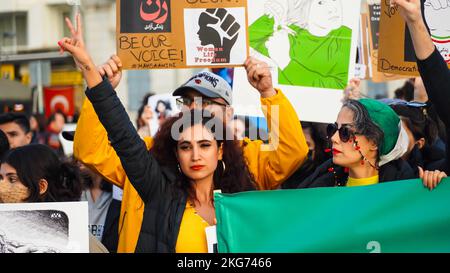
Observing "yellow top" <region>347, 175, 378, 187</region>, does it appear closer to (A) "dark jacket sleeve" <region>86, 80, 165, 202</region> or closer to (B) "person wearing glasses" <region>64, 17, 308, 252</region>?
(B) "person wearing glasses" <region>64, 17, 308, 252</region>

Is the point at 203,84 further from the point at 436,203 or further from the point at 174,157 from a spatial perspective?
the point at 436,203

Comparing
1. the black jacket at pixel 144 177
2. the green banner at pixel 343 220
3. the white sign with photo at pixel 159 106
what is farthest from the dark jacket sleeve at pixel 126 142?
the white sign with photo at pixel 159 106

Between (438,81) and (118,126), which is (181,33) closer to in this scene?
(118,126)

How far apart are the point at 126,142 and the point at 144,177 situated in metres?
0.18

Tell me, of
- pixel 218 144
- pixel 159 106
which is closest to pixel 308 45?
pixel 218 144

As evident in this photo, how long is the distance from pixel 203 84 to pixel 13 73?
21913mm

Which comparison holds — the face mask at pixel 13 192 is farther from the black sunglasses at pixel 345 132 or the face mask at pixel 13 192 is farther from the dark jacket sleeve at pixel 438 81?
the dark jacket sleeve at pixel 438 81

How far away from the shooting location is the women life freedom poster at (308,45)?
5.10m

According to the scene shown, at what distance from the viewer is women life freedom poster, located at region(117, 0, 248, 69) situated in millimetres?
4562

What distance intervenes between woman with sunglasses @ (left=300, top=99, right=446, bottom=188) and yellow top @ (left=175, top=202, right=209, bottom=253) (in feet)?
2.38

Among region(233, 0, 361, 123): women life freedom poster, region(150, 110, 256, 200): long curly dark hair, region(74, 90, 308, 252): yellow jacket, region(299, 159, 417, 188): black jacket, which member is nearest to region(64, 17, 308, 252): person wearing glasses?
region(74, 90, 308, 252): yellow jacket

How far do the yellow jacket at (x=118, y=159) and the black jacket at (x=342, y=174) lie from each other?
0.82 feet

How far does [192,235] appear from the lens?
3.96m

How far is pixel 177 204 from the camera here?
13.3 feet
